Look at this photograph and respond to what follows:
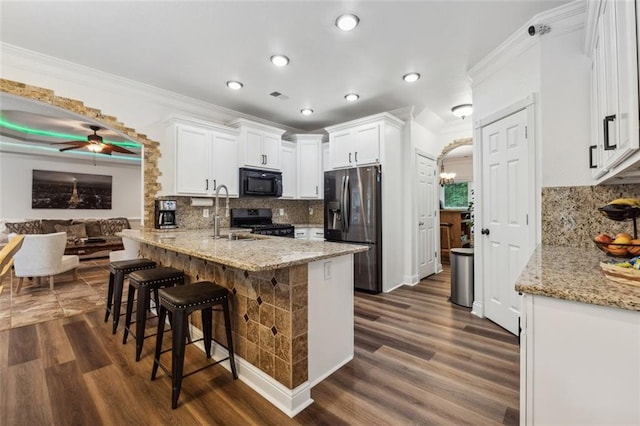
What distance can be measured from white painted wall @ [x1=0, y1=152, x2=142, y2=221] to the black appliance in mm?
5937

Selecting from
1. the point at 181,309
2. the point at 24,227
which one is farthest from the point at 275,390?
the point at 24,227

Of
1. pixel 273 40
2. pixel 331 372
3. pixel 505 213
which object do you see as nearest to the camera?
pixel 331 372

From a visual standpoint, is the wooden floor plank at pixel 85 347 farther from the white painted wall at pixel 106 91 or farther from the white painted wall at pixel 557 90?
the white painted wall at pixel 557 90

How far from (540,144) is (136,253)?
4615mm

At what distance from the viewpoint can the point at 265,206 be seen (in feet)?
16.5

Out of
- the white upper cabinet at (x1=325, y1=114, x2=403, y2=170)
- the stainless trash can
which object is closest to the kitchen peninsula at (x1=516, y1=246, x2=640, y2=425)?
the stainless trash can

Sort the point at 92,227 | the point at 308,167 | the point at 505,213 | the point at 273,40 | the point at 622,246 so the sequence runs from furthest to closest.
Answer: the point at 92,227 → the point at 308,167 → the point at 505,213 → the point at 273,40 → the point at 622,246

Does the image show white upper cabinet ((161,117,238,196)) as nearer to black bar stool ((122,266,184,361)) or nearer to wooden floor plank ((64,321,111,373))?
black bar stool ((122,266,184,361))

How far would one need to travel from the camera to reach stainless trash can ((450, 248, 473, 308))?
3.36 m

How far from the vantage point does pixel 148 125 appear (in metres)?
3.62

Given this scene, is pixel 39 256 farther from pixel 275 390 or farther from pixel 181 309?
pixel 275 390

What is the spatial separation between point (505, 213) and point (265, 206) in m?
3.62

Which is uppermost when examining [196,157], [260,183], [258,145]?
[258,145]

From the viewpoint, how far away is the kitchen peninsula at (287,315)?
5.49ft
